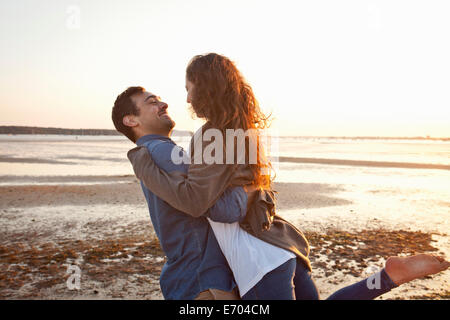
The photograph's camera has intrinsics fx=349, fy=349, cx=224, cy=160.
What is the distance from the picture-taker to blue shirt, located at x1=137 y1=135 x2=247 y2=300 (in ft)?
6.37

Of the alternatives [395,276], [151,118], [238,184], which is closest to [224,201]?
[238,184]

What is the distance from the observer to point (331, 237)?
22.7 feet

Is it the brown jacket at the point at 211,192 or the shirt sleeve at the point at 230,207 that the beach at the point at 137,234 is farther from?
the shirt sleeve at the point at 230,207

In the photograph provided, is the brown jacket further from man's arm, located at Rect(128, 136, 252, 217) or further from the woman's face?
the woman's face

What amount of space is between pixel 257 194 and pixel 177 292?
2.47 ft

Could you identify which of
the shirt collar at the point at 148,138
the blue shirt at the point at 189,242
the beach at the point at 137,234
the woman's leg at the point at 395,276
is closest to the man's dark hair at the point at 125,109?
the shirt collar at the point at 148,138

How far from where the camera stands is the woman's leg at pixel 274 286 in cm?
194

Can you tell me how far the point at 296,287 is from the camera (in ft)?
7.24

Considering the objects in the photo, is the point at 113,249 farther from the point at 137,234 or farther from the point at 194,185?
the point at 194,185

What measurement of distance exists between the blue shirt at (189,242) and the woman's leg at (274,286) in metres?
0.15

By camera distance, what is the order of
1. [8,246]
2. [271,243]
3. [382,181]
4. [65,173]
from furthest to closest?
[65,173] → [382,181] → [8,246] → [271,243]

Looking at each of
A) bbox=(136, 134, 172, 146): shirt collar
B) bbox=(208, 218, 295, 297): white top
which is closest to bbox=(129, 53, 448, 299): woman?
bbox=(208, 218, 295, 297): white top
